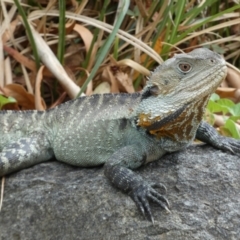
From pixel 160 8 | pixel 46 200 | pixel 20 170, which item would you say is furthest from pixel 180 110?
pixel 160 8

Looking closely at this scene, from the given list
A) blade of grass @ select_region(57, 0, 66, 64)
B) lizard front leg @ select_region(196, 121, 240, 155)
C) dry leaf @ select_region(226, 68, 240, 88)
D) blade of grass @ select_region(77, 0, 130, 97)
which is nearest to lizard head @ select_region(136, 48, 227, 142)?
lizard front leg @ select_region(196, 121, 240, 155)

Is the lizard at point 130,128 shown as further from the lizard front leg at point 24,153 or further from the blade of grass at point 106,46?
the blade of grass at point 106,46

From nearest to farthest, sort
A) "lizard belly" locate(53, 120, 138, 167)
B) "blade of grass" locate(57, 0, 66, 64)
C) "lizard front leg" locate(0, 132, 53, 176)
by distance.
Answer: "lizard belly" locate(53, 120, 138, 167)
"lizard front leg" locate(0, 132, 53, 176)
"blade of grass" locate(57, 0, 66, 64)

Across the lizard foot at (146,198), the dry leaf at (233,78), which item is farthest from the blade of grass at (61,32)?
the lizard foot at (146,198)

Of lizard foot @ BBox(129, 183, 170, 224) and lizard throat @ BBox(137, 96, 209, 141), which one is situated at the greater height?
lizard throat @ BBox(137, 96, 209, 141)

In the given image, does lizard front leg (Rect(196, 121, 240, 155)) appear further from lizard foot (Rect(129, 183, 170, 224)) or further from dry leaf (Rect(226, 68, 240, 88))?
dry leaf (Rect(226, 68, 240, 88))

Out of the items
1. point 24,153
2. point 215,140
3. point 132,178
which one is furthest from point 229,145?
point 24,153

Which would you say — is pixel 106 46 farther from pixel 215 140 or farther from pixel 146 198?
pixel 146 198
